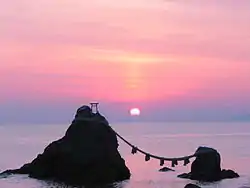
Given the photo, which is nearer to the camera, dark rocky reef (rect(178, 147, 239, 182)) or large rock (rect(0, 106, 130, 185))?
dark rocky reef (rect(178, 147, 239, 182))

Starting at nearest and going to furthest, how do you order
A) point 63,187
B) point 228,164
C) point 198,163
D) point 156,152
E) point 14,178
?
point 63,187, point 198,163, point 14,178, point 228,164, point 156,152

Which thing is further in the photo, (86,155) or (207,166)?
(207,166)

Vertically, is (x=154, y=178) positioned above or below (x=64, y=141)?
below

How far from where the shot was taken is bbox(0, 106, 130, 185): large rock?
2276 inches

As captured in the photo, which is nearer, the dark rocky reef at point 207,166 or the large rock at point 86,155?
the dark rocky reef at point 207,166

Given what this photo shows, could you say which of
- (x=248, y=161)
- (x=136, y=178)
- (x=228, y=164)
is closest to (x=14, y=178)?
(x=136, y=178)

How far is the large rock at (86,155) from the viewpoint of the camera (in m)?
57.8

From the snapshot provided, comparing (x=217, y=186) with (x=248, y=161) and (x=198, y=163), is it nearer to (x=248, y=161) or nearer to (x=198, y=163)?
(x=198, y=163)

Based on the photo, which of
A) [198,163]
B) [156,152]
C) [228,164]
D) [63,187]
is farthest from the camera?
[156,152]

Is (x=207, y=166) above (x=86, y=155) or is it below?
below

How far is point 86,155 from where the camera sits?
5831cm

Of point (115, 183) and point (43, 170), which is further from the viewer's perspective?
point (43, 170)

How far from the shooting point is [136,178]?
6425 centimetres

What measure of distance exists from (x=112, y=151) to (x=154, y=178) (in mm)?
8098
